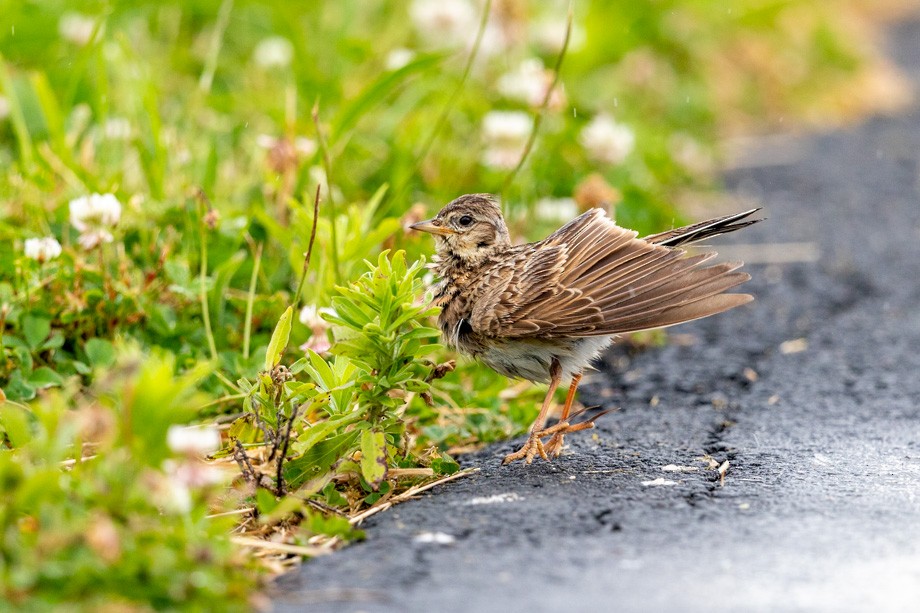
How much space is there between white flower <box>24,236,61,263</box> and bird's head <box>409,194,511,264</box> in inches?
55.2

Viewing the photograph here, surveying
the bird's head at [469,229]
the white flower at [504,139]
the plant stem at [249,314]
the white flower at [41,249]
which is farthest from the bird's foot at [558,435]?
the white flower at [504,139]

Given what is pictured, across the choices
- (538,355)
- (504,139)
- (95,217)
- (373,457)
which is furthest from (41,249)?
(504,139)

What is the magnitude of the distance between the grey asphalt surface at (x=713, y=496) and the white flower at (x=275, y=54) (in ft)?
10.3

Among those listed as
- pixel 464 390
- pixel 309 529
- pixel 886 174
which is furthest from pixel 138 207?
pixel 886 174

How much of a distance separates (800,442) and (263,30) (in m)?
5.89

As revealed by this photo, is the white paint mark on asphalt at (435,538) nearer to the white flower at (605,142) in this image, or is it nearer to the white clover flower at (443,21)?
the white flower at (605,142)

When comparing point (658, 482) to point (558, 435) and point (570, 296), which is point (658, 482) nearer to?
point (558, 435)

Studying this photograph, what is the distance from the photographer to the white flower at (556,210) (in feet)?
20.5

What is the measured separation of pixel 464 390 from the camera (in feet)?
15.9

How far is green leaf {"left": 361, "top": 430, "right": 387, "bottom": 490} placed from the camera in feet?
11.4

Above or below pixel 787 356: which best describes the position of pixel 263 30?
above

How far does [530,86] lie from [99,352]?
11.2 feet

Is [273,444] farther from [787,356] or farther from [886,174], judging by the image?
[886,174]

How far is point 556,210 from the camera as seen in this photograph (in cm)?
632
